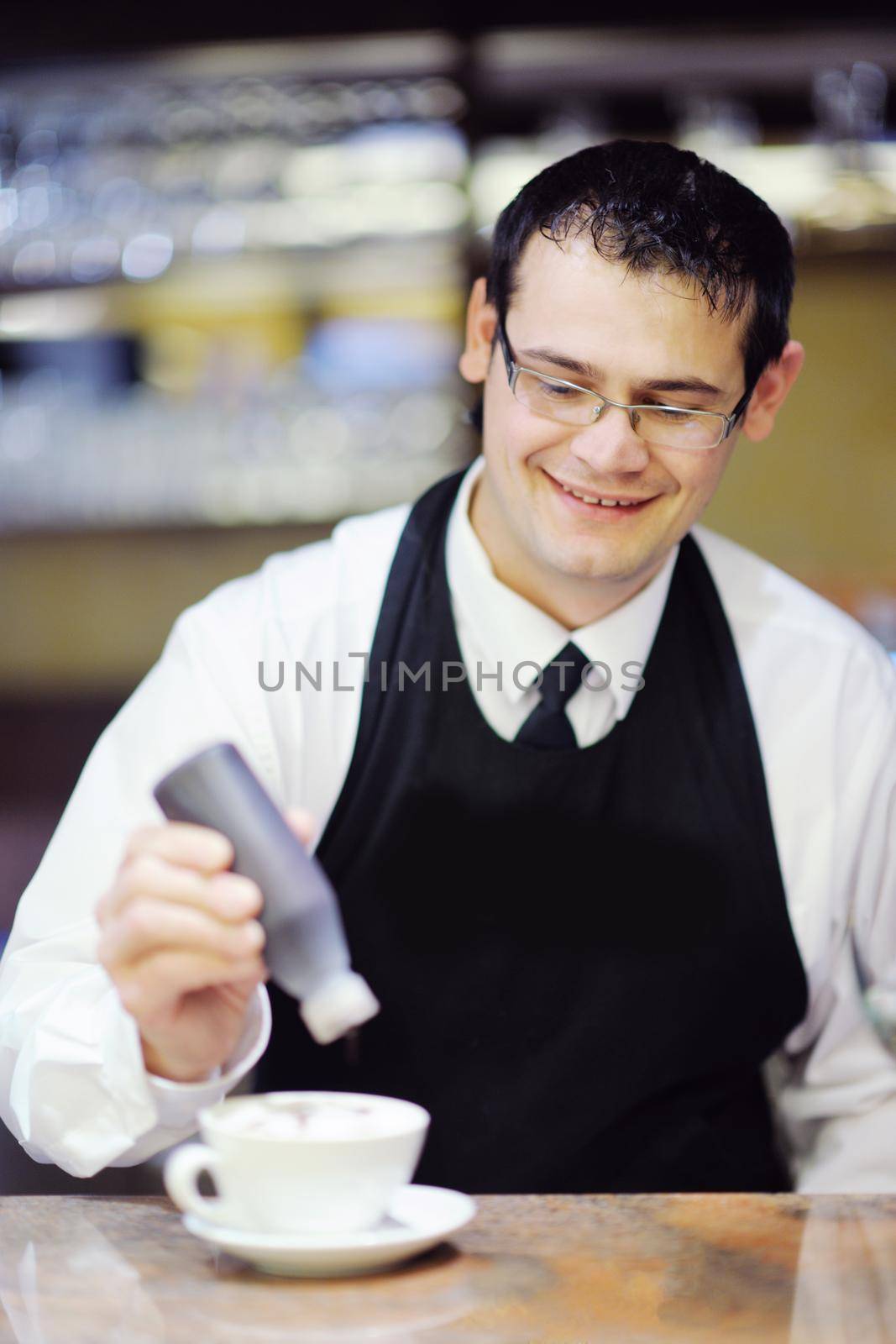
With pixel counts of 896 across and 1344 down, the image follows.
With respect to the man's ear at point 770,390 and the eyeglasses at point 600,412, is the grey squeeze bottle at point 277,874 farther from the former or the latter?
the man's ear at point 770,390

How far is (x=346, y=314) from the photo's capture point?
340 centimetres

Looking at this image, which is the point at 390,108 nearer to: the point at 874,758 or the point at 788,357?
the point at 788,357

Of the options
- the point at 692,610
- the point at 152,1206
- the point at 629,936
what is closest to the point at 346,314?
the point at 692,610

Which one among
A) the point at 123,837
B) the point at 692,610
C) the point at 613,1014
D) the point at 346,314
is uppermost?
the point at 346,314

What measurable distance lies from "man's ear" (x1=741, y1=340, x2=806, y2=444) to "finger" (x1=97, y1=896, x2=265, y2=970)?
83 centimetres

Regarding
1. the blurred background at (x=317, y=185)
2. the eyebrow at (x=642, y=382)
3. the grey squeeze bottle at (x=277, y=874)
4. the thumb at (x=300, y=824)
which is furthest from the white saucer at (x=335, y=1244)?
the blurred background at (x=317, y=185)

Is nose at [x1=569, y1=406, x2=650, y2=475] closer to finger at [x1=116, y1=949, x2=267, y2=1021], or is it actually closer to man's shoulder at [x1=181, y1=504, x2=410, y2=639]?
man's shoulder at [x1=181, y1=504, x2=410, y2=639]

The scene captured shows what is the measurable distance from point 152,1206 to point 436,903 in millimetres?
490

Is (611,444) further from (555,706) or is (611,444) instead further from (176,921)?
(176,921)

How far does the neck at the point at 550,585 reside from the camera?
1.51 meters

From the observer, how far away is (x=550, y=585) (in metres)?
1.53

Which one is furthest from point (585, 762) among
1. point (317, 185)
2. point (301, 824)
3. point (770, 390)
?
point (317, 185)

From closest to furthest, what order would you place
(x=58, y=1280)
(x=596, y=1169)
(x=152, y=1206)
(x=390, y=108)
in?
(x=58, y=1280), (x=152, y=1206), (x=596, y=1169), (x=390, y=108)

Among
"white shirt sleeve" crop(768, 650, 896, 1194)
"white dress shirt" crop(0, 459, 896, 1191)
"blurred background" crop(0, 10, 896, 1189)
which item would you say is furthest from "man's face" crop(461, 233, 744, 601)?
"blurred background" crop(0, 10, 896, 1189)
